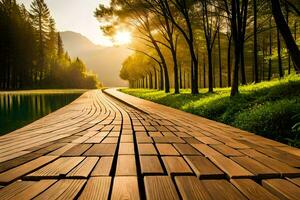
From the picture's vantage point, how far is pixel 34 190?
2.17 metres

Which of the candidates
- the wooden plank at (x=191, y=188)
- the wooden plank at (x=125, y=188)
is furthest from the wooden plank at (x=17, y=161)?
the wooden plank at (x=191, y=188)

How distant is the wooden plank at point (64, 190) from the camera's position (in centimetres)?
204

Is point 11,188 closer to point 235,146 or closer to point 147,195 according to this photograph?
point 147,195

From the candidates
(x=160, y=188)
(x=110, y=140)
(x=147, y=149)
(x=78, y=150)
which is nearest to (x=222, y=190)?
(x=160, y=188)

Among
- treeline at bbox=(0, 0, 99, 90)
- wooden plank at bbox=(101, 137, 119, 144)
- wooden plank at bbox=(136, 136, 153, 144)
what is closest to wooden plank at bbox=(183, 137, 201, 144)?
wooden plank at bbox=(136, 136, 153, 144)

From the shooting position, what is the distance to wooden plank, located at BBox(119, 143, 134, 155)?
136 inches

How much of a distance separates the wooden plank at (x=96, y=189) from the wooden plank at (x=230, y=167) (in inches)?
45.4

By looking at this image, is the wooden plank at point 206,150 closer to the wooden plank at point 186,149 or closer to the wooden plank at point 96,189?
the wooden plank at point 186,149

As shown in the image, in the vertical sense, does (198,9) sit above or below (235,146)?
above

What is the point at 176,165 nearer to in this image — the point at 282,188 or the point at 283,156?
the point at 282,188

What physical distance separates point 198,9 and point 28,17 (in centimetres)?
6239

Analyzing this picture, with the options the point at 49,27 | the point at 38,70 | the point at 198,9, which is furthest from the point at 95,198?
the point at 49,27

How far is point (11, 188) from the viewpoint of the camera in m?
2.21

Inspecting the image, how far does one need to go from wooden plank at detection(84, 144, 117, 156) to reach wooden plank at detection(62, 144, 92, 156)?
0.25ft
